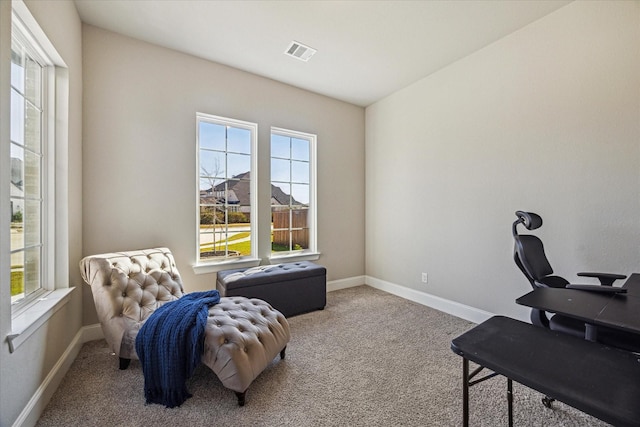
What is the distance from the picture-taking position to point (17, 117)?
1672mm

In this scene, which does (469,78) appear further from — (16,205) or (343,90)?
(16,205)

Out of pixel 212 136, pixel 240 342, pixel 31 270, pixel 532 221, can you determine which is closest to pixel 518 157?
pixel 532 221

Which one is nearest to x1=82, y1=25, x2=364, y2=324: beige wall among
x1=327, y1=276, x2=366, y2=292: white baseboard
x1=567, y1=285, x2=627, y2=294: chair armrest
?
x1=327, y1=276, x2=366, y2=292: white baseboard

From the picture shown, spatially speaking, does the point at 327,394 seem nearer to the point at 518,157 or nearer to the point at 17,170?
the point at 17,170

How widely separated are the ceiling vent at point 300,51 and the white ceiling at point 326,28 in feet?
0.19

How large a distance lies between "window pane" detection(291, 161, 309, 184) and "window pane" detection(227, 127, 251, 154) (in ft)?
2.23

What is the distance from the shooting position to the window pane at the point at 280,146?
3605mm

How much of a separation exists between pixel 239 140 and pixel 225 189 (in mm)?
625

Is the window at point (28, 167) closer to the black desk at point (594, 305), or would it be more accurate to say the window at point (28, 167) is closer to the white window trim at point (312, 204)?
the white window trim at point (312, 204)

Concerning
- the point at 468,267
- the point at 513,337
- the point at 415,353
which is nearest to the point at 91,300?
the point at 415,353

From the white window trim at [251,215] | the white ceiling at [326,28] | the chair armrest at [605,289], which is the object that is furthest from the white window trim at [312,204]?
the chair armrest at [605,289]

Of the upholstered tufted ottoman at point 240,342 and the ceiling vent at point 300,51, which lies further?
the ceiling vent at point 300,51

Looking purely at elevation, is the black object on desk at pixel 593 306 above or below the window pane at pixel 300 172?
below

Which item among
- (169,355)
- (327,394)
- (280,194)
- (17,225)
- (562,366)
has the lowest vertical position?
(327,394)
